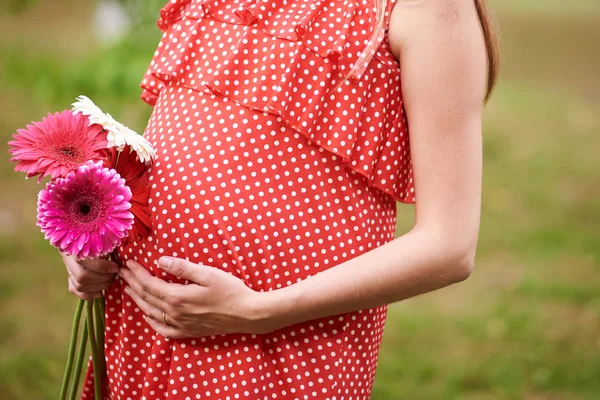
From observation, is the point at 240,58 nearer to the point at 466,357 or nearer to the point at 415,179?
the point at 415,179

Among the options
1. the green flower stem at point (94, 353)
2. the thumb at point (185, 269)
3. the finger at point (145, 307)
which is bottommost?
the green flower stem at point (94, 353)

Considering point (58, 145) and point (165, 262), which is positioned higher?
point (58, 145)

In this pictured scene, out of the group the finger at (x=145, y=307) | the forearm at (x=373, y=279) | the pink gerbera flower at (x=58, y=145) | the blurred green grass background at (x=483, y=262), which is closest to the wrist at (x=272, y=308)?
the forearm at (x=373, y=279)

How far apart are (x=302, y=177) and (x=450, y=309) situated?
3800 millimetres

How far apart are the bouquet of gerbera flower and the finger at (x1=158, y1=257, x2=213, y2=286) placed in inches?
4.5

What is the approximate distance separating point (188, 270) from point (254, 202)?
0.21 meters

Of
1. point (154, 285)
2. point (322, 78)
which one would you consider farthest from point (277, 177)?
point (154, 285)

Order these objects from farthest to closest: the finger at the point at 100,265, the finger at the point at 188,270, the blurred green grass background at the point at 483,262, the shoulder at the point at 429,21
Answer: the blurred green grass background at the point at 483,262 → the finger at the point at 100,265 → the finger at the point at 188,270 → the shoulder at the point at 429,21

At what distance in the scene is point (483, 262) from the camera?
5965 millimetres

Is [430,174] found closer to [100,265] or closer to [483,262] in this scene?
[100,265]

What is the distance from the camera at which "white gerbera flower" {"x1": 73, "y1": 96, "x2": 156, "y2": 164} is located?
1.60 meters

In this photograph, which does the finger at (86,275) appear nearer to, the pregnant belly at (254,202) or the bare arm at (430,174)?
the pregnant belly at (254,202)

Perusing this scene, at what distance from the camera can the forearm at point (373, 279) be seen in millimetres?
1615

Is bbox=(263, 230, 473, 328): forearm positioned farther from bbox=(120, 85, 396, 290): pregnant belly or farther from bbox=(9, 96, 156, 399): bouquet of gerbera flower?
bbox=(9, 96, 156, 399): bouquet of gerbera flower
